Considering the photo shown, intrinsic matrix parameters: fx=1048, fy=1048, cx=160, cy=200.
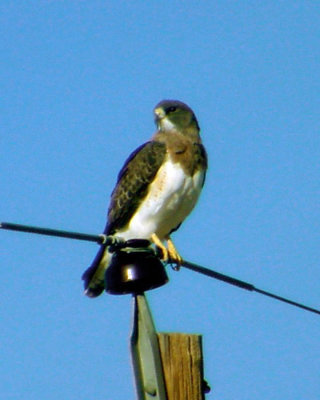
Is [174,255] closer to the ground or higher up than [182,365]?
higher up

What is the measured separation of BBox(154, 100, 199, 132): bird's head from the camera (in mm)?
9375

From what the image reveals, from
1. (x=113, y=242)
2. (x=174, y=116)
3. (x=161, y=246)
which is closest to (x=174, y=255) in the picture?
(x=161, y=246)

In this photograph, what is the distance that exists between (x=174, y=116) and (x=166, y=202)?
1305 millimetres

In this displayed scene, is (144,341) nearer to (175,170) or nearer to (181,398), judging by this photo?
(181,398)

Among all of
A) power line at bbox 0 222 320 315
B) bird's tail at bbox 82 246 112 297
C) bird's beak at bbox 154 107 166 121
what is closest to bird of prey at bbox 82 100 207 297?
bird's tail at bbox 82 246 112 297

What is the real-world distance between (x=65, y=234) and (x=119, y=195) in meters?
4.34

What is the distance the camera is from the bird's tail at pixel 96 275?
8469mm

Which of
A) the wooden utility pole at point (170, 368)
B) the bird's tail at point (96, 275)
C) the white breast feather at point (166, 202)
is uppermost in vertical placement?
the white breast feather at point (166, 202)

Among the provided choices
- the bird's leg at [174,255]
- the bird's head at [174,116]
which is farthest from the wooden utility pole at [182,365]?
the bird's head at [174,116]

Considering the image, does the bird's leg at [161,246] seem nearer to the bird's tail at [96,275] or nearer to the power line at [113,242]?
the bird's tail at [96,275]

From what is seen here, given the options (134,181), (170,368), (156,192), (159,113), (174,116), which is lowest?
(170,368)

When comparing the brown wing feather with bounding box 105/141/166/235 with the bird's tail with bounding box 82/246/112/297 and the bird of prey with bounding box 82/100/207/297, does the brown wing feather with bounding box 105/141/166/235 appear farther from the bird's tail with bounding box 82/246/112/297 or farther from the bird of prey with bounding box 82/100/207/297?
the bird's tail with bounding box 82/246/112/297

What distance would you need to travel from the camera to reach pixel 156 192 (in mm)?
8633

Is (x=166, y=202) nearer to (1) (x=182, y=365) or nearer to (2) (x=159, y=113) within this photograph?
(2) (x=159, y=113)
